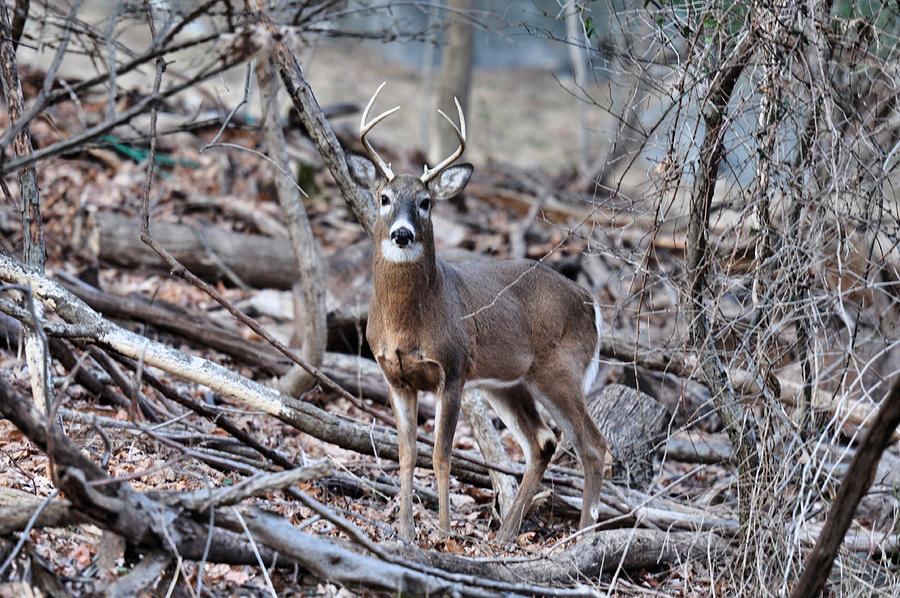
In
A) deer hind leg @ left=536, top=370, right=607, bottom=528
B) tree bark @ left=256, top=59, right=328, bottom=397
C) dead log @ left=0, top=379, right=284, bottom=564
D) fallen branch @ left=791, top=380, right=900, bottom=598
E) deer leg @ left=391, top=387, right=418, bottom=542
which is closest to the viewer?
dead log @ left=0, top=379, right=284, bottom=564

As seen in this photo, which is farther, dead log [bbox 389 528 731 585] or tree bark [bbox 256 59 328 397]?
tree bark [bbox 256 59 328 397]

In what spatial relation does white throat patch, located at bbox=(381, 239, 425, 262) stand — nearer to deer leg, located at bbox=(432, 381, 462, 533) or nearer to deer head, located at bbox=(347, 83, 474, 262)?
deer head, located at bbox=(347, 83, 474, 262)

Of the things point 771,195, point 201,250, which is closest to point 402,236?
point 771,195

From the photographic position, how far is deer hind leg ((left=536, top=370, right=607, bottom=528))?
235 inches

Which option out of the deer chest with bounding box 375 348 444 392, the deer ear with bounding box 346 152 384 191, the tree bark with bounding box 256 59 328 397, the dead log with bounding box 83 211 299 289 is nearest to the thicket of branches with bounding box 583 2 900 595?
the deer chest with bounding box 375 348 444 392

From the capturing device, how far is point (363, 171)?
564 centimetres

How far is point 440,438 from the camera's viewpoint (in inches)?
210

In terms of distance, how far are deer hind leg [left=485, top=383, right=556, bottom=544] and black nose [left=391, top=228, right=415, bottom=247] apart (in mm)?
1594

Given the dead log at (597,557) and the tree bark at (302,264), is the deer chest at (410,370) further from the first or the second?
the tree bark at (302,264)

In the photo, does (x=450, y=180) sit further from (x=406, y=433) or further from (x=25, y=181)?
(x=25, y=181)

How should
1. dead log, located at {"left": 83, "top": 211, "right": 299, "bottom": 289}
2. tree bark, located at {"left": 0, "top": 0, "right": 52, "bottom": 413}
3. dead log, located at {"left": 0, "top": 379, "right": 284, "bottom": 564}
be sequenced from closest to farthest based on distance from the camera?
dead log, located at {"left": 0, "top": 379, "right": 284, "bottom": 564} < tree bark, located at {"left": 0, "top": 0, "right": 52, "bottom": 413} < dead log, located at {"left": 83, "top": 211, "right": 299, "bottom": 289}

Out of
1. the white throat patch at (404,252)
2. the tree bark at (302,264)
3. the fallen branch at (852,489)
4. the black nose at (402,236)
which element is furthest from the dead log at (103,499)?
the tree bark at (302,264)

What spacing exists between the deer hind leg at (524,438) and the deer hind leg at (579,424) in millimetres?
152

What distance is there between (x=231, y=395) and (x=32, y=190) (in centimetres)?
151
